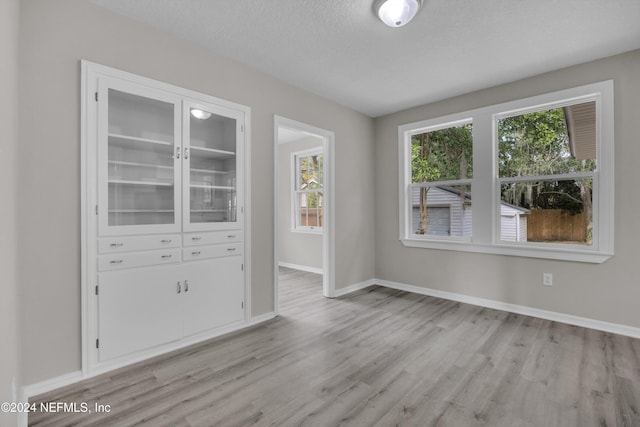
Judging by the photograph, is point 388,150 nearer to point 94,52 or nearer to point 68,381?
point 94,52

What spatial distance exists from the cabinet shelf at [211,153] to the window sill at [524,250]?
113 inches

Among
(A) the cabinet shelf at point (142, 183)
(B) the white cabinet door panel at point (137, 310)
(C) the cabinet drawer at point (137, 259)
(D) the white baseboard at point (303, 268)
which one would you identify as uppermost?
(A) the cabinet shelf at point (142, 183)

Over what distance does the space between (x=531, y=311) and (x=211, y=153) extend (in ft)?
12.8

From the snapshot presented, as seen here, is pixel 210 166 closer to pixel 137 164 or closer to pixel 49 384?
pixel 137 164

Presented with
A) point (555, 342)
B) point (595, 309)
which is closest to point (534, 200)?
point (595, 309)

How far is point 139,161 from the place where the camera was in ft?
8.11

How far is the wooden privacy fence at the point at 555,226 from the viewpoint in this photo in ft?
10.5

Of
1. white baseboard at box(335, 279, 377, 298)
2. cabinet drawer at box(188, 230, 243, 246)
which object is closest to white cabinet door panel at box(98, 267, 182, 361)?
cabinet drawer at box(188, 230, 243, 246)

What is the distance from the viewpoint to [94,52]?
221 centimetres

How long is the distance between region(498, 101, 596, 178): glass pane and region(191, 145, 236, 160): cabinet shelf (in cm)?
322

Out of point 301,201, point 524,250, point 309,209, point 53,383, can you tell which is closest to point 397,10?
point 524,250

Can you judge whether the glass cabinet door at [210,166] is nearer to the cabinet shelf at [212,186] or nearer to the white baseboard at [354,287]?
the cabinet shelf at [212,186]

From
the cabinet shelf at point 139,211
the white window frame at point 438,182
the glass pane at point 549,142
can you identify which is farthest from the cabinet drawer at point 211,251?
the glass pane at point 549,142

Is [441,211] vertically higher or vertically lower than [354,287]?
higher
